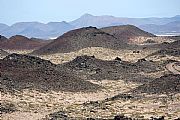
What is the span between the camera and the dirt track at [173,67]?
5347cm

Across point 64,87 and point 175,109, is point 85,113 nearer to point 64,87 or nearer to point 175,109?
point 175,109

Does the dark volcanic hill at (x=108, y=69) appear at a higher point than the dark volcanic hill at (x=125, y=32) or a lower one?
lower

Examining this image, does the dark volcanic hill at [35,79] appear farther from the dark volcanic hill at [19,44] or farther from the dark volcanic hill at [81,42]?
the dark volcanic hill at [19,44]

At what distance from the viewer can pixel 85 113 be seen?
96.3 ft

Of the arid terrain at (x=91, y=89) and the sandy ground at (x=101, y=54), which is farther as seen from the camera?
the sandy ground at (x=101, y=54)

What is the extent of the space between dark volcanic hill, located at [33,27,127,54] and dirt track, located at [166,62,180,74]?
25.6m

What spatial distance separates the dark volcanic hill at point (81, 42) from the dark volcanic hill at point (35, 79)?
114 ft

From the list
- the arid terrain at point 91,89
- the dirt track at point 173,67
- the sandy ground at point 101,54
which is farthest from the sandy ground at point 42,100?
the sandy ground at point 101,54

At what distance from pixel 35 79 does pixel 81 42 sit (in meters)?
43.3

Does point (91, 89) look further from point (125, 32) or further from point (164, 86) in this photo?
point (125, 32)

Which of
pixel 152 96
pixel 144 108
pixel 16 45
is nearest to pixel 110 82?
pixel 152 96

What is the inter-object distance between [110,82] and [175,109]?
65.8 feet

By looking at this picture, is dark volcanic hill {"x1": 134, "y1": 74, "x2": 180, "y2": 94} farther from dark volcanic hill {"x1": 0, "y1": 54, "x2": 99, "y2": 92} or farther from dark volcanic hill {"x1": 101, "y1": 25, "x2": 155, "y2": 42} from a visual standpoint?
dark volcanic hill {"x1": 101, "y1": 25, "x2": 155, "y2": 42}

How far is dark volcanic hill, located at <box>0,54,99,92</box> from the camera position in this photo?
132ft
